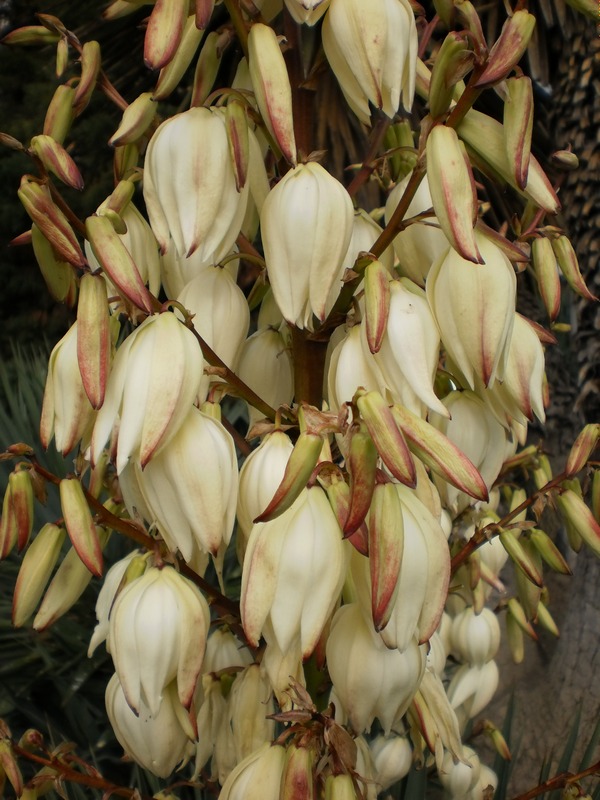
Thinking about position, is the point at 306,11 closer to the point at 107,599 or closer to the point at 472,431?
the point at 472,431

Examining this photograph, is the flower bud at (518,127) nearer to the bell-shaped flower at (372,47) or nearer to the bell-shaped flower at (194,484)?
the bell-shaped flower at (372,47)

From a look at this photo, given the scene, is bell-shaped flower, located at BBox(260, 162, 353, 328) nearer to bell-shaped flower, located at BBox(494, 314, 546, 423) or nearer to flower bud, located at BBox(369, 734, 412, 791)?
bell-shaped flower, located at BBox(494, 314, 546, 423)

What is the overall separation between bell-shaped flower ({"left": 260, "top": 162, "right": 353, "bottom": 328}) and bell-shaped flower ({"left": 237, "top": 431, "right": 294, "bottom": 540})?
74 mm

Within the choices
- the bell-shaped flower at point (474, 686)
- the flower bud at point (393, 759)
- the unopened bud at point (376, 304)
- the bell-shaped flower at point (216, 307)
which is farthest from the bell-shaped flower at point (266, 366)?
the bell-shaped flower at point (474, 686)

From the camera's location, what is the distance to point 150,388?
1.51ft

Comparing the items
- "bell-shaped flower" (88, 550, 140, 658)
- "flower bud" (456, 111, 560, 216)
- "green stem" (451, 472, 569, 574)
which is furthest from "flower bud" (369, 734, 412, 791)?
"flower bud" (456, 111, 560, 216)

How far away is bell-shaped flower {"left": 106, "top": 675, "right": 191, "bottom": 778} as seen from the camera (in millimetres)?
532

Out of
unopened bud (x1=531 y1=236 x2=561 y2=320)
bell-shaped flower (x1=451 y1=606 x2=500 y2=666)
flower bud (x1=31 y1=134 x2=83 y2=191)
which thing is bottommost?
bell-shaped flower (x1=451 y1=606 x2=500 y2=666)

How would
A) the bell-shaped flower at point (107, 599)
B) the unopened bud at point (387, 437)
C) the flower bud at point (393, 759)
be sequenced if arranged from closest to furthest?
1. the unopened bud at point (387, 437)
2. the bell-shaped flower at point (107, 599)
3. the flower bud at point (393, 759)

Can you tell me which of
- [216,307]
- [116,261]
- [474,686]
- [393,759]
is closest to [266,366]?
[216,307]

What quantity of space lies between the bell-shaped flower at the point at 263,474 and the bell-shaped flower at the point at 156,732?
0.13m

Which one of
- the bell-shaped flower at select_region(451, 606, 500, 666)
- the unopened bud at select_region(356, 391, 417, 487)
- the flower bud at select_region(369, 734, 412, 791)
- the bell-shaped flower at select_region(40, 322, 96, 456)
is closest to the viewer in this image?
the unopened bud at select_region(356, 391, 417, 487)

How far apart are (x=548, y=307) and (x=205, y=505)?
0.93ft

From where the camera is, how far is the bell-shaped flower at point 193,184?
1.66 feet
